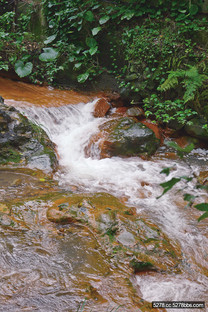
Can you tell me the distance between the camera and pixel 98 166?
4551 millimetres

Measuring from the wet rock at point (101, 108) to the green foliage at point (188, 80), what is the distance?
154 cm

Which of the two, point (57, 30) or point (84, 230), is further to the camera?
point (57, 30)

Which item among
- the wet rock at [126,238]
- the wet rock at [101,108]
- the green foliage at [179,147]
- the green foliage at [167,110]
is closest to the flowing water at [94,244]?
the wet rock at [126,238]

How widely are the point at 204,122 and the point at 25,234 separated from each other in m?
4.46

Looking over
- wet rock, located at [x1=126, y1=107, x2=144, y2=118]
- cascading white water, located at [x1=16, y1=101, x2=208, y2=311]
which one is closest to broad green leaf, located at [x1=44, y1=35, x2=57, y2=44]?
cascading white water, located at [x1=16, y1=101, x2=208, y2=311]

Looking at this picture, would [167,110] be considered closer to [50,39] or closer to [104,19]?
[104,19]

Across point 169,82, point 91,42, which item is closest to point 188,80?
point 169,82

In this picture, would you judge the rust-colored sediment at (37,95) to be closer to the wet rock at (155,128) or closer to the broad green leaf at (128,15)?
the wet rock at (155,128)

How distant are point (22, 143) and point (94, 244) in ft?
8.46

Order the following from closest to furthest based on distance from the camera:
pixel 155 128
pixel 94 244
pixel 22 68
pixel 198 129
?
pixel 94 244
pixel 198 129
pixel 155 128
pixel 22 68

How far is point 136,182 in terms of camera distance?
399 centimetres

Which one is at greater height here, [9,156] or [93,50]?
[93,50]

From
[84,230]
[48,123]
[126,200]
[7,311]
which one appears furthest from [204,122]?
[7,311]

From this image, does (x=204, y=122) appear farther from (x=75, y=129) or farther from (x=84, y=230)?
(x=84, y=230)
